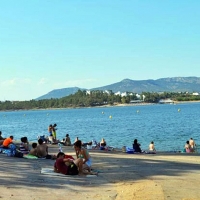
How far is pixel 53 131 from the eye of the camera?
3412 cm

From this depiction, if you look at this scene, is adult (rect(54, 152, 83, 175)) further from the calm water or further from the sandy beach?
the calm water

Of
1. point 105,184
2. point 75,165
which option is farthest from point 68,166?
point 105,184

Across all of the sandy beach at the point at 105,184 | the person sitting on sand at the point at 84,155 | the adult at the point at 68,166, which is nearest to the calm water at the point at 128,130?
the sandy beach at the point at 105,184

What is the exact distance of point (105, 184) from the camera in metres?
12.2

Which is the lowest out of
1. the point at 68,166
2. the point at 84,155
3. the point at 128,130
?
the point at 128,130

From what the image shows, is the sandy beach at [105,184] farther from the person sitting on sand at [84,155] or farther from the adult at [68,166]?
the person sitting on sand at [84,155]

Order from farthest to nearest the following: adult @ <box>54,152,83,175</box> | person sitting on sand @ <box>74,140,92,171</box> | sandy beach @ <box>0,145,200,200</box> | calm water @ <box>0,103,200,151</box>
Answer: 1. calm water @ <box>0,103,200,151</box>
2. person sitting on sand @ <box>74,140,92,171</box>
3. adult @ <box>54,152,83,175</box>
4. sandy beach @ <box>0,145,200,200</box>

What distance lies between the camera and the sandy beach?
34.0 ft

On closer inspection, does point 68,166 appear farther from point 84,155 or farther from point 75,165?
point 84,155

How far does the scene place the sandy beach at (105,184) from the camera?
10.4 meters

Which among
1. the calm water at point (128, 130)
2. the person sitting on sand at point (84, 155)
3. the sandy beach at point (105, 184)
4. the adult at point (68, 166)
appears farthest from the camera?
the calm water at point (128, 130)

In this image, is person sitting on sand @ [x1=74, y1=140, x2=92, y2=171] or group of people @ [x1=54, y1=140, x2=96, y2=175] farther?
person sitting on sand @ [x1=74, y1=140, x2=92, y2=171]

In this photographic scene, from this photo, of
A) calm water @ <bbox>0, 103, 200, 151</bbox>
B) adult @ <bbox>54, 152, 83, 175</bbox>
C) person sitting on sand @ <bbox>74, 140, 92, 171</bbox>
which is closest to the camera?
adult @ <bbox>54, 152, 83, 175</bbox>

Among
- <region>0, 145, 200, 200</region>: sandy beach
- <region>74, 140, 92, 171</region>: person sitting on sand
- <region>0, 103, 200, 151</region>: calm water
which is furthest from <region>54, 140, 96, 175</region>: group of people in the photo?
<region>0, 103, 200, 151</region>: calm water
